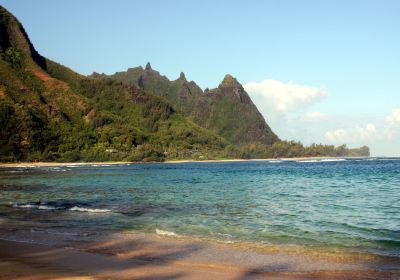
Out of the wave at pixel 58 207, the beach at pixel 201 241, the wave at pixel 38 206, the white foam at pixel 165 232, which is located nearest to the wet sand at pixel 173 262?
the beach at pixel 201 241

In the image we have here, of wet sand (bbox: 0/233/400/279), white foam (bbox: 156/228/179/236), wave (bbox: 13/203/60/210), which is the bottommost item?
wave (bbox: 13/203/60/210)

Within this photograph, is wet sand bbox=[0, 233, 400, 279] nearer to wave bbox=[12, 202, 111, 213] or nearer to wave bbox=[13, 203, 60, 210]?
wave bbox=[12, 202, 111, 213]

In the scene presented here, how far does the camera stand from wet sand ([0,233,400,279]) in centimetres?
1141

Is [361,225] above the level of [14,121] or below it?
below

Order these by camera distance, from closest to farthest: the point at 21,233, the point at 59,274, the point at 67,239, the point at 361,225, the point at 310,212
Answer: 1. the point at 59,274
2. the point at 67,239
3. the point at 21,233
4. the point at 361,225
5. the point at 310,212

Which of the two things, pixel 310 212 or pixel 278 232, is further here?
pixel 310 212

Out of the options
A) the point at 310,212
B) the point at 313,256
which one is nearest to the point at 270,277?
the point at 313,256

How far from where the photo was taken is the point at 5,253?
1380cm

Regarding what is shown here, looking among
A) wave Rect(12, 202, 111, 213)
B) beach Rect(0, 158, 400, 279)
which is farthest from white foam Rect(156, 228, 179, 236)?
wave Rect(12, 202, 111, 213)

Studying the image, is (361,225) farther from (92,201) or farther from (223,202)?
(92,201)

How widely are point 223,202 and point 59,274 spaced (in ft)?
73.7

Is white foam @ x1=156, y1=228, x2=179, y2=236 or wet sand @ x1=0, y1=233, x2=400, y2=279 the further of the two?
white foam @ x1=156, y1=228, x2=179, y2=236

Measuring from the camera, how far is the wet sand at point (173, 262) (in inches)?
449

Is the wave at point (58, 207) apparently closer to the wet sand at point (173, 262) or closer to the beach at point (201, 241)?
the beach at point (201, 241)
